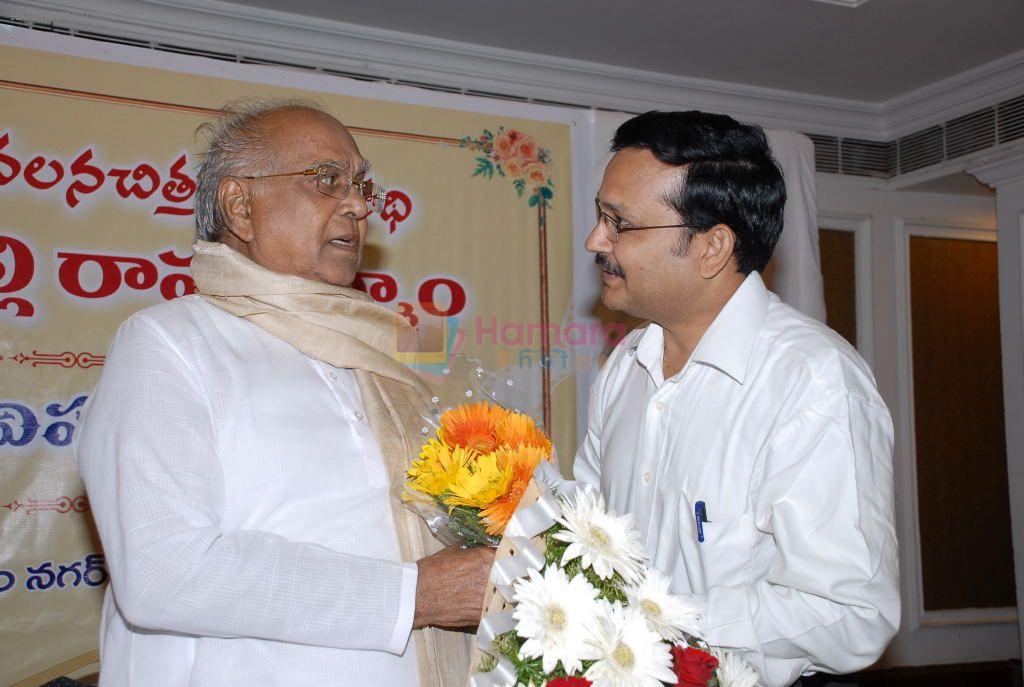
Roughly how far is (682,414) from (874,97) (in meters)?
4.15

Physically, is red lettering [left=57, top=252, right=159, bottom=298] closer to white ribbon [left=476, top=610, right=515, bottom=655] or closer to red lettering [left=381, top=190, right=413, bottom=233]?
red lettering [left=381, top=190, right=413, bottom=233]

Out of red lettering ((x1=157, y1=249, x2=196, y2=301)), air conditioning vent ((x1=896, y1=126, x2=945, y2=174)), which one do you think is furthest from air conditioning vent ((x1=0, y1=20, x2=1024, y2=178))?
red lettering ((x1=157, y1=249, x2=196, y2=301))

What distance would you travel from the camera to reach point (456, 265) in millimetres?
3699

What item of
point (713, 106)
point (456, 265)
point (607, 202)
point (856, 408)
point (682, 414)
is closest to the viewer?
point (856, 408)

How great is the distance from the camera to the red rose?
119cm

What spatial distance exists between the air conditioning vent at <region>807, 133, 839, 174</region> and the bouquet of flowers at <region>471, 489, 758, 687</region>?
4.50m

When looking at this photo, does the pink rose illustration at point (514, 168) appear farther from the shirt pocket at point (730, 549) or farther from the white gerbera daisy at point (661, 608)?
the white gerbera daisy at point (661, 608)

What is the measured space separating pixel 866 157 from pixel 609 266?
405 cm

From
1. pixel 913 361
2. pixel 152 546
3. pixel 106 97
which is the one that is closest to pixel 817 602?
pixel 152 546

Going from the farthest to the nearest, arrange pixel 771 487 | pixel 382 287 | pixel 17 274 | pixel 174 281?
pixel 382 287
pixel 174 281
pixel 17 274
pixel 771 487

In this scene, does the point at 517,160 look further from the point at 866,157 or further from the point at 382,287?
the point at 866,157

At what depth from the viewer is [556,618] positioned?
3.99ft

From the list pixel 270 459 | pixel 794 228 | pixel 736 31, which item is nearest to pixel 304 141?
pixel 270 459

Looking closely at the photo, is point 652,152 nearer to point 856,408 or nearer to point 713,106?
point 856,408
